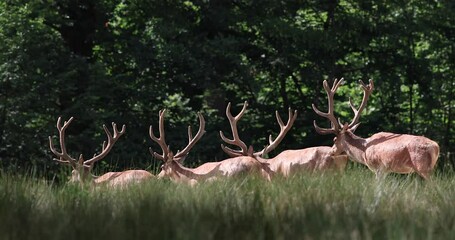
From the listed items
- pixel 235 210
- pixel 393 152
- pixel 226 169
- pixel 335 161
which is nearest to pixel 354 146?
pixel 335 161

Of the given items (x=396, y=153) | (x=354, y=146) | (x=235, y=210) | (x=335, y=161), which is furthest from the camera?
(x=354, y=146)

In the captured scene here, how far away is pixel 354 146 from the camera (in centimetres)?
912

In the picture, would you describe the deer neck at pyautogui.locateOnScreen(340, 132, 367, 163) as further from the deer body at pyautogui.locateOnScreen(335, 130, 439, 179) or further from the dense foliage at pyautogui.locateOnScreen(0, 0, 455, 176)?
the dense foliage at pyautogui.locateOnScreen(0, 0, 455, 176)

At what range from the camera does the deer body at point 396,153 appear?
8.27 metres

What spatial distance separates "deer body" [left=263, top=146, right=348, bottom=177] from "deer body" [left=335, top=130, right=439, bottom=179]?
203 millimetres

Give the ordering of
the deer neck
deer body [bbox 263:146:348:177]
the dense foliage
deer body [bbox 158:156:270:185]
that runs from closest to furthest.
A: deer body [bbox 158:156:270:185] < deer body [bbox 263:146:348:177] < the deer neck < the dense foliage

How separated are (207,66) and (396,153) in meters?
7.62

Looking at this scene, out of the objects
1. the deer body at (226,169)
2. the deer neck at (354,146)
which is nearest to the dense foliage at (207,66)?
the deer body at (226,169)

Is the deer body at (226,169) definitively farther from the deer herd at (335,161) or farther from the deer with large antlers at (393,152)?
the deer with large antlers at (393,152)

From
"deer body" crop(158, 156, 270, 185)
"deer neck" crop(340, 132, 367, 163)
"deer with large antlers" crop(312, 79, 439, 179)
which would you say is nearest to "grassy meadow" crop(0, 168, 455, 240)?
"deer with large antlers" crop(312, 79, 439, 179)

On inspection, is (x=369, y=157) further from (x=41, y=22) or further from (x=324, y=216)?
(x=41, y=22)

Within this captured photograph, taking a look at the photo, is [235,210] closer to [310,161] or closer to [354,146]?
[310,161]

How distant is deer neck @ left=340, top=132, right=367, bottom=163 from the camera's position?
904 cm

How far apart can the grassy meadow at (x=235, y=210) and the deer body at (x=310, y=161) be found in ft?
4.52
